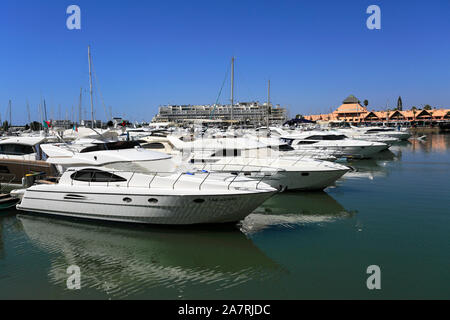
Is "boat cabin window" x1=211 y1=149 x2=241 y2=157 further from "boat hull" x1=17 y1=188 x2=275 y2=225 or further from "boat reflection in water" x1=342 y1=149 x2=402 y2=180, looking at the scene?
"boat hull" x1=17 y1=188 x2=275 y2=225

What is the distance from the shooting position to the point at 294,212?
13.2 metres

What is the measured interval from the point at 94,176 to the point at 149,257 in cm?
405

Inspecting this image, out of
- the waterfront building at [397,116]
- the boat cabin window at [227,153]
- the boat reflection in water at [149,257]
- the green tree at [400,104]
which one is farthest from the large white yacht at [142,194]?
the green tree at [400,104]

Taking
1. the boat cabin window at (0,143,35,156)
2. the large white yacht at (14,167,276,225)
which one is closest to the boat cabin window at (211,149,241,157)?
the large white yacht at (14,167,276,225)

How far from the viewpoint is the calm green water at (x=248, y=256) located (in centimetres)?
736

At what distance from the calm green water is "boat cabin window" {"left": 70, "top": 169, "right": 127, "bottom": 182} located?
1.53 m

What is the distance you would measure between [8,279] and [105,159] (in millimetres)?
5467

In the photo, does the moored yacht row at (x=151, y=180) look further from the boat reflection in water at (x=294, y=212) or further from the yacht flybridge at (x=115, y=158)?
the boat reflection in water at (x=294, y=212)

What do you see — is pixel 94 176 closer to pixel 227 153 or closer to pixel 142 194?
pixel 142 194

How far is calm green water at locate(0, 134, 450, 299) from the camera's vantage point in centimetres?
736

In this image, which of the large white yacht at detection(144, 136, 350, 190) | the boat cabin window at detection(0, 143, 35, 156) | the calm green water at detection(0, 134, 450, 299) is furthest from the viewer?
the boat cabin window at detection(0, 143, 35, 156)

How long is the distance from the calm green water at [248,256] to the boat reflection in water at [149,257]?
3 centimetres

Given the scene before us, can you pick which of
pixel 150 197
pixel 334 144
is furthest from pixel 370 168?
pixel 150 197
